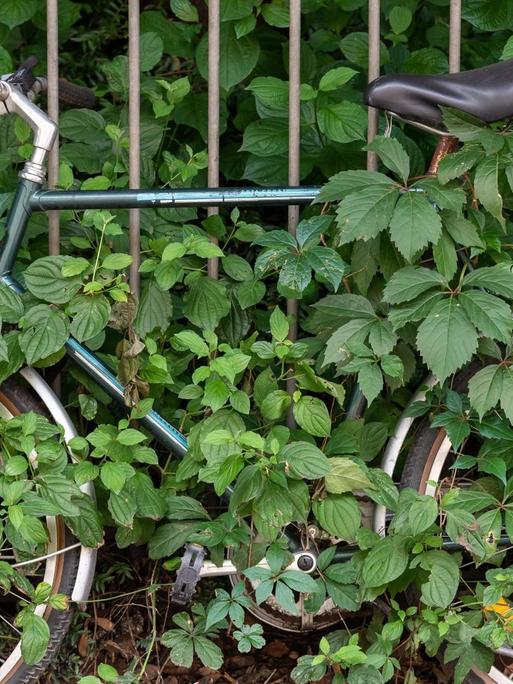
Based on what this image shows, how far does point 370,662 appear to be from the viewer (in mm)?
2471

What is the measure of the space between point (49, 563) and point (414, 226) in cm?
123

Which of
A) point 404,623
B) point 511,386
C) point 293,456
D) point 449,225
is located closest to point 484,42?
point 449,225

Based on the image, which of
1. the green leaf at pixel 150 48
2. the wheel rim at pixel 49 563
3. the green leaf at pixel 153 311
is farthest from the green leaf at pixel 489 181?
the wheel rim at pixel 49 563

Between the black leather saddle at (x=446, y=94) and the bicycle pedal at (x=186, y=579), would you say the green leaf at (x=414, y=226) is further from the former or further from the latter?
the bicycle pedal at (x=186, y=579)

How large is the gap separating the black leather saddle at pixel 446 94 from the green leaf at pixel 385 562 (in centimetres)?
100

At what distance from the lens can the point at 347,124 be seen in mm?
2654

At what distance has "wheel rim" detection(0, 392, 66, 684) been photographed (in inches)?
99.4

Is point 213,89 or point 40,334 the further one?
point 213,89

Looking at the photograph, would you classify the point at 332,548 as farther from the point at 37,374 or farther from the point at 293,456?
the point at 37,374

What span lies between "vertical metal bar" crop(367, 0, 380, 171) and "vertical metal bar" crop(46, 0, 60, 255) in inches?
31.7

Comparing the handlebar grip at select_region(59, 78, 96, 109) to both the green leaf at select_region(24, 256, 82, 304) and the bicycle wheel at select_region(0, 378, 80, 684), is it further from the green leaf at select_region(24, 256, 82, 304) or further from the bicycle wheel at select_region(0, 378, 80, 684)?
the bicycle wheel at select_region(0, 378, 80, 684)

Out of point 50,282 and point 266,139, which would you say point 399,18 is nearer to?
point 266,139

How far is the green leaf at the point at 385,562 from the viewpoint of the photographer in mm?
2412

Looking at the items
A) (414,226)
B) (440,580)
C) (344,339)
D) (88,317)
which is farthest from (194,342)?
(440,580)
